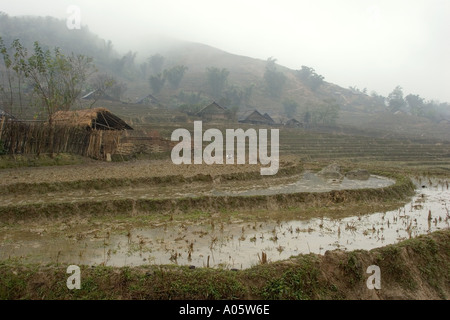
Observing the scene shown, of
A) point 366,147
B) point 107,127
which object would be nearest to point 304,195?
point 107,127

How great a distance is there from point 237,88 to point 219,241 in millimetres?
57698

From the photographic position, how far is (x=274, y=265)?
434cm

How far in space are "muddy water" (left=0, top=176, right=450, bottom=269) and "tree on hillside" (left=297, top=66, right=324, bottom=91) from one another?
271 feet

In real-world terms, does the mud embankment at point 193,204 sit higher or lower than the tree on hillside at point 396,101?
lower

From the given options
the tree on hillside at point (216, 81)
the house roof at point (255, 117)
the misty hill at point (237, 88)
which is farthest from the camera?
the tree on hillside at point (216, 81)

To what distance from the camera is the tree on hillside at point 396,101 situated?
7019 centimetres

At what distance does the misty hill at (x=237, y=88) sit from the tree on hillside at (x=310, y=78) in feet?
1.00

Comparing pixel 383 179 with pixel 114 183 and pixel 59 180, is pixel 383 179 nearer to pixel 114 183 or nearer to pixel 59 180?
pixel 114 183

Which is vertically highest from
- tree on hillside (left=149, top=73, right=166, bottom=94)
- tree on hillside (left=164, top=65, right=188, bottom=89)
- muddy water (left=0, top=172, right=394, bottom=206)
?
tree on hillside (left=164, top=65, right=188, bottom=89)

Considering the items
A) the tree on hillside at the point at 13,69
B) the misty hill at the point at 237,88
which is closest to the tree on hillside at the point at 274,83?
the misty hill at the point at 237,88

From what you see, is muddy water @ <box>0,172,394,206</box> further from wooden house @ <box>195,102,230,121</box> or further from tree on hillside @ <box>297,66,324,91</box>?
tree on hillside @ <box>297,66,324,91</box>

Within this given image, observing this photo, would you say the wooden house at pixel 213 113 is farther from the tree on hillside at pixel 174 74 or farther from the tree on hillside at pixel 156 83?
the tree on hillside at pixel 174 74

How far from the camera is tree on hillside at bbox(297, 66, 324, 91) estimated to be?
85312mm

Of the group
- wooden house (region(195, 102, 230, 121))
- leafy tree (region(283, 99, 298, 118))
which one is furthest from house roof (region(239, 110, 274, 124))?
leafy tree (region(283, 99, 298, 118))
